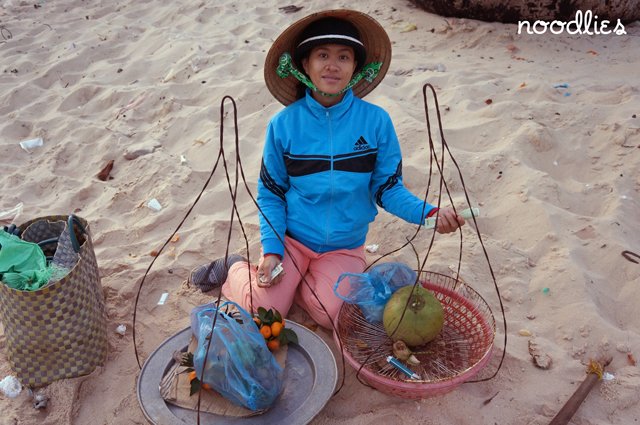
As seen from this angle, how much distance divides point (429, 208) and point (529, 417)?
75 cm

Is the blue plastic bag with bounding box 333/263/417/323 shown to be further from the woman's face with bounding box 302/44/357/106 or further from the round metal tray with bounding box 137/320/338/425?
the woman's face with bounding box 302/44/357/106

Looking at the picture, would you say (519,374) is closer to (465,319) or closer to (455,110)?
(465,319)

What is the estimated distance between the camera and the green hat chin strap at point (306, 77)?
1.94 m

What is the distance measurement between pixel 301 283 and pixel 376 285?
1.15ft

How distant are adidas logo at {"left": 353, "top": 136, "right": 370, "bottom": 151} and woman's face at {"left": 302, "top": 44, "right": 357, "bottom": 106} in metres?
0.21

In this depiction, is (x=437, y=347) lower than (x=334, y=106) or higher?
lower

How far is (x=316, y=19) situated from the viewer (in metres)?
1.90

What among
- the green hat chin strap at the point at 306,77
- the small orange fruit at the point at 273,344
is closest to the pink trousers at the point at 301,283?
the small orange fruit at the point at 273,344

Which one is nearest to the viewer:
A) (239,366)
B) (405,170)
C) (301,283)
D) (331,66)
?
(239,366)

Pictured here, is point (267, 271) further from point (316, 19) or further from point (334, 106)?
point (316, 19)

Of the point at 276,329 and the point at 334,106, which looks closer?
the point at 276,329

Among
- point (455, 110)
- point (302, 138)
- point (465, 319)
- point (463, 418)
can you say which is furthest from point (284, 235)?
point (455, 110)

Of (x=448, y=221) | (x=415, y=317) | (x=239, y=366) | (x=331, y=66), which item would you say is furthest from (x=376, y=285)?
(x=331, y=66)

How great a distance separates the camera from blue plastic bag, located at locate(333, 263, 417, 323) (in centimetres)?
196
